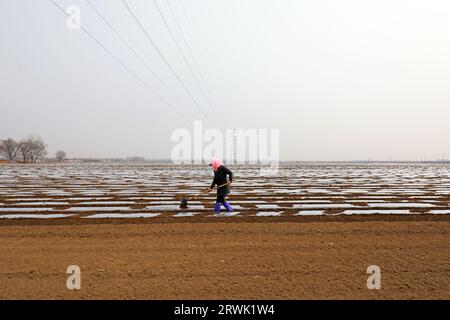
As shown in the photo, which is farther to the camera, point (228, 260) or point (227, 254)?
point (227, 254)

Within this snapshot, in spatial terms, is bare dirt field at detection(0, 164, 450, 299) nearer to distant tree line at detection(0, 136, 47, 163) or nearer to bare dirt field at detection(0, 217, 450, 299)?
bare dirt field at detection(0, 217, 450, 299)

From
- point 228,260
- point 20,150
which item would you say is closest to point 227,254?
point 228,260

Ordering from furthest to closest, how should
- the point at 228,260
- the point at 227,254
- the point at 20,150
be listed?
the point at 20,150
the point at 227,254
the point at 228,260

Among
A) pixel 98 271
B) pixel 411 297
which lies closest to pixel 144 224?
pixel 98 271

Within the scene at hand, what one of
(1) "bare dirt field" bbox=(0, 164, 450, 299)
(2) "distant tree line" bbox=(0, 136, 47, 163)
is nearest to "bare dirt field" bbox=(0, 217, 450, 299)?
(1) "bare dirt field" bbox=(0, 164, 450, 299)

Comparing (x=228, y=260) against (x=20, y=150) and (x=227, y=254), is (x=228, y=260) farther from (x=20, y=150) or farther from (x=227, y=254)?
(x=20, y=150)

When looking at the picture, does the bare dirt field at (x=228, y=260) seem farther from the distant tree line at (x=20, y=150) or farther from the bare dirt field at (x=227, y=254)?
the distant tree line at (x=20, y=150)

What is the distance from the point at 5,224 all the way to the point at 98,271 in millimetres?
5669

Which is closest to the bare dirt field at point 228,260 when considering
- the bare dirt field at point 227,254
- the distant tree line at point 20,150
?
the bare dirt field at point 227,254

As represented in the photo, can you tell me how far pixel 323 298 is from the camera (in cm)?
445

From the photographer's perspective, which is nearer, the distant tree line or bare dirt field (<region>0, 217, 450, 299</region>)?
bare dirt field (<region>0, 217, 450, 299</region>)

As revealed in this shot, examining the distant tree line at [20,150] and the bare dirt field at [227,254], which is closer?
the bare dirt field at [227,254]

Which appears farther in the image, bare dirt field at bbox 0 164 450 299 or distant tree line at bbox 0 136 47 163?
distant tree line at bbox 0 136 47 163

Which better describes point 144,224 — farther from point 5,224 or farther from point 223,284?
point 223,284
